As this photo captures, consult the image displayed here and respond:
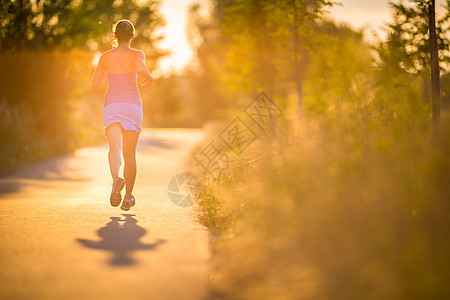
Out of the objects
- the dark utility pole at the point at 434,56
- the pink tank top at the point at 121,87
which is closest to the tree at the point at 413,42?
the dark utility pole at the point at 434,56

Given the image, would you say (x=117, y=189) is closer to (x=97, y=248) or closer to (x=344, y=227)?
(x=97, y=248)

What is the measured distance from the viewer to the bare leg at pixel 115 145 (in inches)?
287

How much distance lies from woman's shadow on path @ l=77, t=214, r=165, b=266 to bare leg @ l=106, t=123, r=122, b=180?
3.22ft

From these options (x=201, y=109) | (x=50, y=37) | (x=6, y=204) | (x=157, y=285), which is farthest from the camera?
(x=201, y=109)

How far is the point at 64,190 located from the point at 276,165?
5.37 metres

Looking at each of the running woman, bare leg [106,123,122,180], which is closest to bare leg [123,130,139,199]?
the running woman

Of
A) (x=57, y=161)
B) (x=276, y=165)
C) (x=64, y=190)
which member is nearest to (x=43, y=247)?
(x=276, y=165)

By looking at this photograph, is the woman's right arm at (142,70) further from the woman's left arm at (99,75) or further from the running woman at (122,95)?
the woman's left arm at (99,75)

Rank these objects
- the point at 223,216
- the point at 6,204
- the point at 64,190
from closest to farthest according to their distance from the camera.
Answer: the point at 223,216 < the point at 6,204 < the point at 64,190

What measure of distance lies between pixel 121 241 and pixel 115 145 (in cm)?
210

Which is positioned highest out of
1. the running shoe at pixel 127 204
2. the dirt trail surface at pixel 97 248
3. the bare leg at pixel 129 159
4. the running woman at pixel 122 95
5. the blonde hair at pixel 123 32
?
the blonde hair at pixel 123 32

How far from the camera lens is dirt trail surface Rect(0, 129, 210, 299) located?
406 centimetres

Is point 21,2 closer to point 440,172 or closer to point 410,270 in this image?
point 440,172

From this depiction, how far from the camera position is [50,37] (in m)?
17.7
